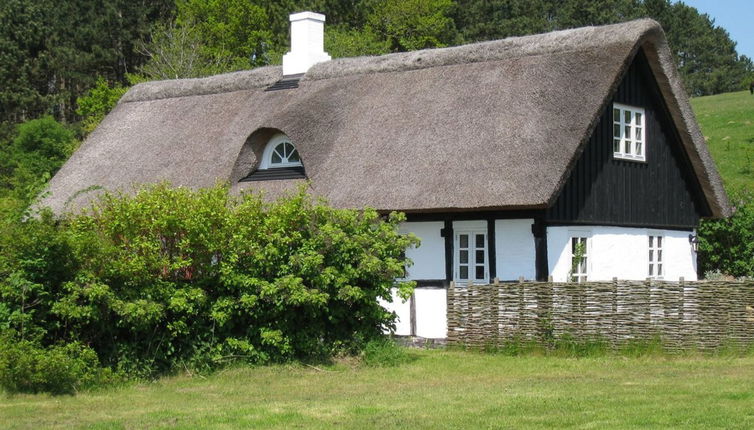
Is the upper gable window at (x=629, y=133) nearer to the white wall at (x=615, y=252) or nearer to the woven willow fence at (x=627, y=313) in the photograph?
the white wall at (x=615, y=252)

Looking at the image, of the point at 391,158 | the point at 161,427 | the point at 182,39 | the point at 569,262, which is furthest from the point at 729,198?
the point at 182,39

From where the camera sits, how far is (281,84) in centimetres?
2452

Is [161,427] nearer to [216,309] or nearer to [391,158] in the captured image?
[216,309]

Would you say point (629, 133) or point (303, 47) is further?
point (303, 47)

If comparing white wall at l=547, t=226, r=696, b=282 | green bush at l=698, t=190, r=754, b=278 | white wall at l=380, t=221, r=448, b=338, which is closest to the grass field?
white wall at l=380, t=221, r=448, b=338

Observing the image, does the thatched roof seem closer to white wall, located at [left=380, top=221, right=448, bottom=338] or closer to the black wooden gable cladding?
the black wooden gable cladding

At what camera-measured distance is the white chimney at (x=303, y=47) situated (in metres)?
24.9

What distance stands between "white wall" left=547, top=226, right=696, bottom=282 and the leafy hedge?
13.8 feet

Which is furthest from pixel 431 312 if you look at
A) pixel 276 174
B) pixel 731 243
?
pixel 731 243

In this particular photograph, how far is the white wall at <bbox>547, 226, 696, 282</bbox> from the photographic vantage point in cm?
1884

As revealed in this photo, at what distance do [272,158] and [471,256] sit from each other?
532 centimetres

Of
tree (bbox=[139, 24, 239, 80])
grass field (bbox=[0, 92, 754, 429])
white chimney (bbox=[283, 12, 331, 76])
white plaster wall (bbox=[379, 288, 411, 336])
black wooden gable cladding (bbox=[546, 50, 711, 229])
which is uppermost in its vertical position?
tree (bbox=[139, 24, 239, 80])

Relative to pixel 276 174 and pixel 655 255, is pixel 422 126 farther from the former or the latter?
pixel 655 255

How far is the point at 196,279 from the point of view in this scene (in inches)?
585
